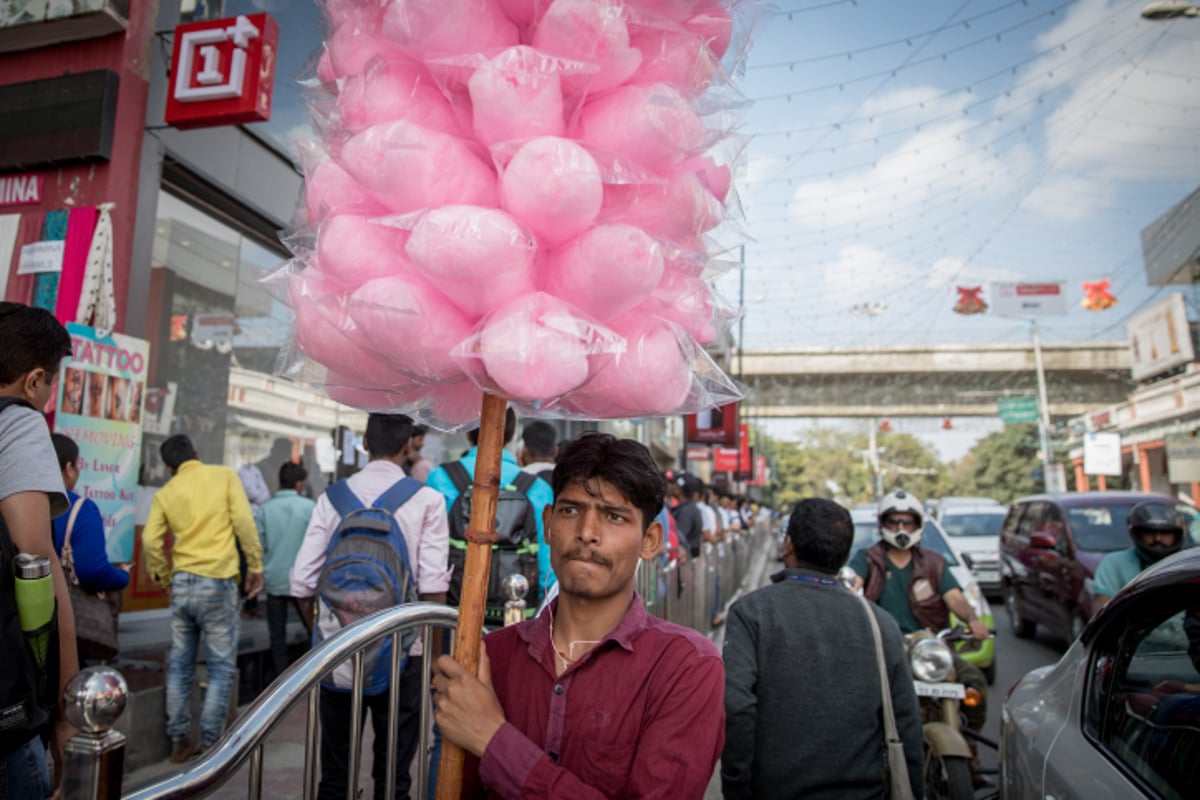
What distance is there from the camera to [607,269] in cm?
155

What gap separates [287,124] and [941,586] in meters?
7.89

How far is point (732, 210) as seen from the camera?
1.97 meters

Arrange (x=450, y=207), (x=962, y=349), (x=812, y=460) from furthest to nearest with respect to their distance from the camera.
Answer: (x=812, y=460), (x=962, y=349), (x=450, y=207)

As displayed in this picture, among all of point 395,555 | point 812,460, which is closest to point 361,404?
point 395,555

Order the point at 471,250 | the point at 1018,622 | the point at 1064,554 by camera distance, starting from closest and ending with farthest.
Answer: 1. the point at 471,250
2. the point at 1064,554
3. the point at 1018,622

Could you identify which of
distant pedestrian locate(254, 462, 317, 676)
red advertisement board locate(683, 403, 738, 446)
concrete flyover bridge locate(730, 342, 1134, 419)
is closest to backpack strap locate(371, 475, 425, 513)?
distant pedestrian locate(254, 462, 317, 676)

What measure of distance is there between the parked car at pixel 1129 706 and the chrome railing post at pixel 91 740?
2209mm

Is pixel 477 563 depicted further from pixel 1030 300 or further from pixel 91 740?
pixel 1030 300

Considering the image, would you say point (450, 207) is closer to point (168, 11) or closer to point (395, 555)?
point (395, 555)

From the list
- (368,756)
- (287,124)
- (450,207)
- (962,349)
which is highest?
(962,349)

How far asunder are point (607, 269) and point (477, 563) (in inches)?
27.4

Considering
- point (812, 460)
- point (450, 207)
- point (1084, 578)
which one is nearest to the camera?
point (450, 207)

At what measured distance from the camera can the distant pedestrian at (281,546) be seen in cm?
620

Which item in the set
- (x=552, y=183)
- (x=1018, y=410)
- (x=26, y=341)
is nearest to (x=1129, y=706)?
(x=552, y=183)
